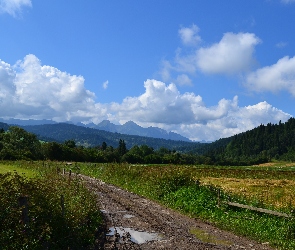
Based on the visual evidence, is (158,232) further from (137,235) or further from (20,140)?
(20,140)

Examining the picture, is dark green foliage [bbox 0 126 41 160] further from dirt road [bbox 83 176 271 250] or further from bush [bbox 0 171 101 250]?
bush [bbox 0 171 101 250]

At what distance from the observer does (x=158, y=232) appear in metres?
16.5

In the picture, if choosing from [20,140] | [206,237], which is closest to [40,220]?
[206,237]

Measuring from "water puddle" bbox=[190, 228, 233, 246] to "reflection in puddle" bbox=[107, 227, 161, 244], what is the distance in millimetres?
2200

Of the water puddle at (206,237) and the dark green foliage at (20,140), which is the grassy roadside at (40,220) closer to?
the water puddle at (206,237)

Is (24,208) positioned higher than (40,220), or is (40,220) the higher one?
(24,208)

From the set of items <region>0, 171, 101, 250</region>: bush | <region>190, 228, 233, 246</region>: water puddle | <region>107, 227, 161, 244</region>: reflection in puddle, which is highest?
<region>0, 171, 101, 250</region>: bush

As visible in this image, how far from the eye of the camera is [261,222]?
19562 millimetres

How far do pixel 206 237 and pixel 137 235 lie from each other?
350 centimetres

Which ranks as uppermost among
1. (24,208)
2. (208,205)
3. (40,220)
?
(24,208)

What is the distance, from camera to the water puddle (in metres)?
15.3

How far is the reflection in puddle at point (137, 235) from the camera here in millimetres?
15078

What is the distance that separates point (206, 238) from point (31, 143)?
4536 inches

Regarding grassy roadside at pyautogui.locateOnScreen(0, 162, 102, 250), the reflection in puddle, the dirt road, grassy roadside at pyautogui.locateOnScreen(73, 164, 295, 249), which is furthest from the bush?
grassy roadside at pyautogui.locateOnScreen(73, 164, 295, 249)
